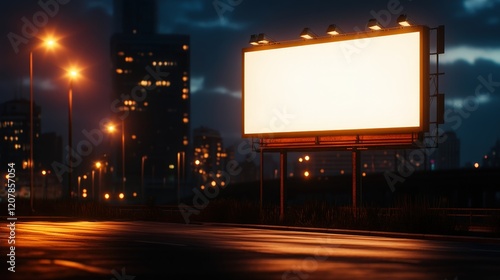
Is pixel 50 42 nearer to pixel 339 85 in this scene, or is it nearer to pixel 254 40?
Result: pixel 254 40

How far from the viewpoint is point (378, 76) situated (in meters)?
38.0

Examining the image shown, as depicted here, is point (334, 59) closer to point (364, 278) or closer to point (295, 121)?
point (295, 121)

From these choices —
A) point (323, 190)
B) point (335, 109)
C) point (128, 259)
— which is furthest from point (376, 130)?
point (323, 190)

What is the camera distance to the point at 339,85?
39406mm

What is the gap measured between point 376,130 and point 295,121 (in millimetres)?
4824

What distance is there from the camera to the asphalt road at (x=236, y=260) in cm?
1483

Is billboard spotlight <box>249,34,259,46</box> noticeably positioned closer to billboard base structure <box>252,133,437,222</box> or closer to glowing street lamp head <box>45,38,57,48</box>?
billboard base structure <box>252,133,437,222</box>

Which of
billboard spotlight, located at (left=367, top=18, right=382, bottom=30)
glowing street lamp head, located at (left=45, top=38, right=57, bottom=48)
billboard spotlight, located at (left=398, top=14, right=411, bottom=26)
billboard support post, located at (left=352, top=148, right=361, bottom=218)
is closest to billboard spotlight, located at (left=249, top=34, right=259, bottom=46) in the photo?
billboard spotlight, located at (left=367, top=18, right=382, bottom=30)

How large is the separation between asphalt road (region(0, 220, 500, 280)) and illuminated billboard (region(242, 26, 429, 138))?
14107 millimetres

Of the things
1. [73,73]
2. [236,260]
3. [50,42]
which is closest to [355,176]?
[50,42]

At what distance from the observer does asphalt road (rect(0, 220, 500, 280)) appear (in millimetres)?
14828

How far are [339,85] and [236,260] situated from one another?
22.8 meters

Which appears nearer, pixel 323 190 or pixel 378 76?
pixel 378 76

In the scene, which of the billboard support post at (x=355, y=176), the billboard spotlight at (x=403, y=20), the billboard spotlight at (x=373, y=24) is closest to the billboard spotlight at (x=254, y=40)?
the billboard spotlight at (x=373, y=24)
